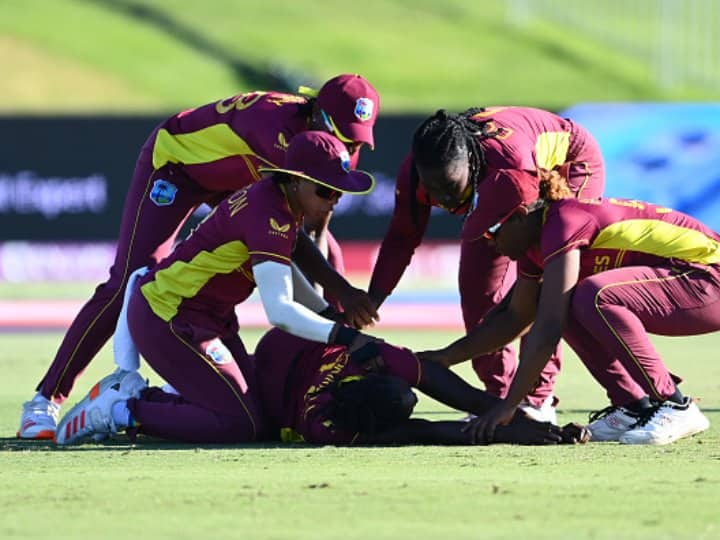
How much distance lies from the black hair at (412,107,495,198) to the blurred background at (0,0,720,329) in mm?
8710

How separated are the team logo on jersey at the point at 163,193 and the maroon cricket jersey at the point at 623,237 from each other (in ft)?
7.22

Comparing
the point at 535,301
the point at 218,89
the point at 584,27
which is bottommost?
the point at 535,301

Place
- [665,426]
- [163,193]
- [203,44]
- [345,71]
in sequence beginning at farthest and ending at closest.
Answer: [203,44]
[345,71]
[163,193]
[665,426]

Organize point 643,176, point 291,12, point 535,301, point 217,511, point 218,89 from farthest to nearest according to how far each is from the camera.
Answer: point 291,12 → point 218,89 → point 643,176 → point 535,301 → point 217,511

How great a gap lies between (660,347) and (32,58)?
89.4 ft

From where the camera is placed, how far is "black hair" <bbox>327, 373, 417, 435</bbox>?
7.20 m

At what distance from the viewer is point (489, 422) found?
7.11 metres

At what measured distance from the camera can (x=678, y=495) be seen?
5531 millimetres

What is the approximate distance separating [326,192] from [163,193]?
1647mm

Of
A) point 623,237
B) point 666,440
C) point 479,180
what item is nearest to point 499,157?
point 479,180

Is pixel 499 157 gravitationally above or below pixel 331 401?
above

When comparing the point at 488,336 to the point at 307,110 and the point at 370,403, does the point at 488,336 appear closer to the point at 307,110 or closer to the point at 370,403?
the point at 370,403

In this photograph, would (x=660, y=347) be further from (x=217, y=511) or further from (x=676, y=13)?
(x=676, y=13)

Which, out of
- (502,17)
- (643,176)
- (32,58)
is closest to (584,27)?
(502,17)
